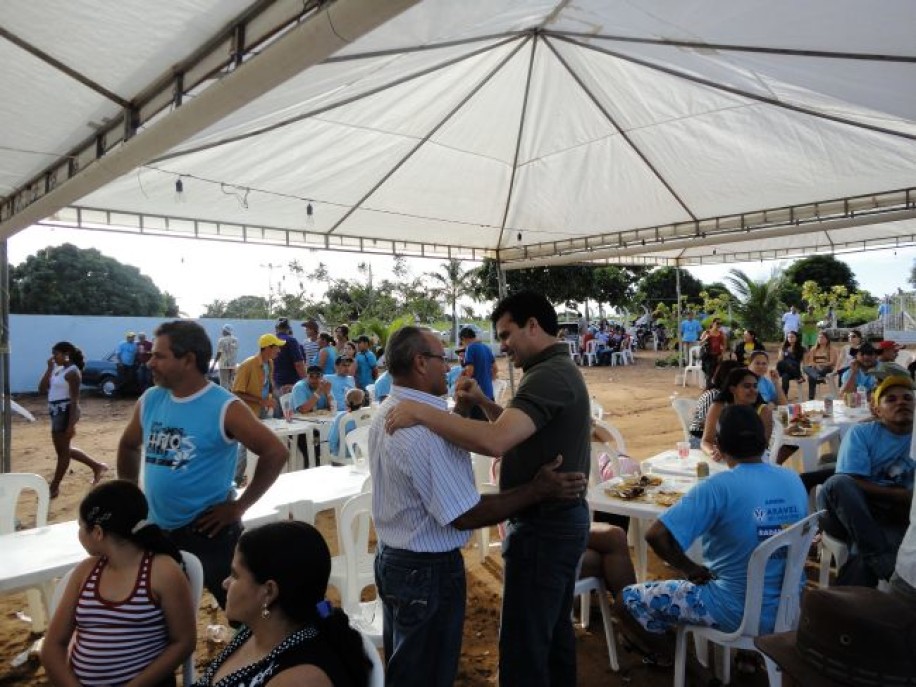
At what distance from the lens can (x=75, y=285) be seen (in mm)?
34062

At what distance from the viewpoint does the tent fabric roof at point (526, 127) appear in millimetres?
3068

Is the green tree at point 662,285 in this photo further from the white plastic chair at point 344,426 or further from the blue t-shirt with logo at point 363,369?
the white plastic chair at point 344,426

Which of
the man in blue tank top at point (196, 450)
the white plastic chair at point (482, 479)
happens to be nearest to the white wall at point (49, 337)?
the white plastic chair at point (482, 479)

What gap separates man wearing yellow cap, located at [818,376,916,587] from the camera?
2994 millimetres

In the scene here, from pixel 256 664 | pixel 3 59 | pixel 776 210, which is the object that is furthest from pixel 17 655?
pixel 776 210

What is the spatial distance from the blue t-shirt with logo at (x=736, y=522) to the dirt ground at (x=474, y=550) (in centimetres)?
78

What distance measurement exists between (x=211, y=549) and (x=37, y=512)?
2.10 metres

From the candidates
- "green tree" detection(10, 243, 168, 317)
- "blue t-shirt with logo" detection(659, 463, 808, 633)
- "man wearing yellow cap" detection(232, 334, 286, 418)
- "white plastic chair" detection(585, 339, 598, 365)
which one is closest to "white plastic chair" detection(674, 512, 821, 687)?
"blue t-shirt with logo" detection(659, 463, 808, 633)

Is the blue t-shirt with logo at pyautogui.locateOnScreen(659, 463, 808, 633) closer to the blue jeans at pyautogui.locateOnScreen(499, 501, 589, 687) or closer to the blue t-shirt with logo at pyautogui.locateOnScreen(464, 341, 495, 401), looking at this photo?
the blue jeans at pyautogui.locateOnScreen(499, 501, 589, 687)

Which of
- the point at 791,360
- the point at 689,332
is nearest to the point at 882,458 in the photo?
the point at 791,360

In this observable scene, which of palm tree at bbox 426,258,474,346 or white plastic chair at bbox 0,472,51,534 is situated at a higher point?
palm tree at bbox 426,258,474,346

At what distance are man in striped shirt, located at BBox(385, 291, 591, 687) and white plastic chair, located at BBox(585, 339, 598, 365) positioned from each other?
21653mm

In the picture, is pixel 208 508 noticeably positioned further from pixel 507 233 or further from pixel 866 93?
pixel 507 233

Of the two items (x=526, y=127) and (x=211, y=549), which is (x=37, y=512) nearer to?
(x=211, y=549)
